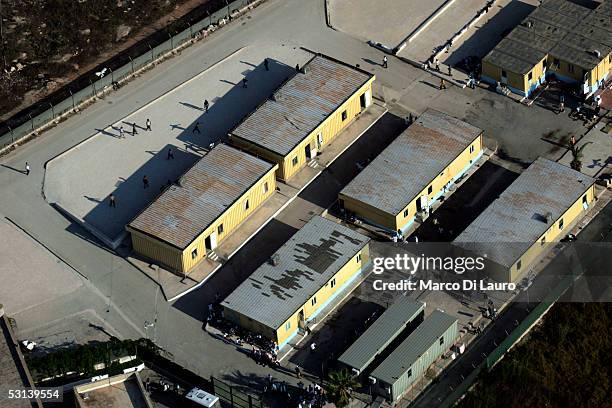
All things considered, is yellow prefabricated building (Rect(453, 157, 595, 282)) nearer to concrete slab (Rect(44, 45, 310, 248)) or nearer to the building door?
the building door

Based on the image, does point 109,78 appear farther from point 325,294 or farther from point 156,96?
point 325,294

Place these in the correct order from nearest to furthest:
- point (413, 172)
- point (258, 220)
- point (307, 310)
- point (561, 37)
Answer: point (307, 310) → point (258, 220) → point (413, 172) → point (561, 37)

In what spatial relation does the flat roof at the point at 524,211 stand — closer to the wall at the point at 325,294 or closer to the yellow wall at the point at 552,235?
the yellow wall at the point at 552,235

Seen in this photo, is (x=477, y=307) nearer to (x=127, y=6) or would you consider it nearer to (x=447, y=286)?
(x=447, y=286)

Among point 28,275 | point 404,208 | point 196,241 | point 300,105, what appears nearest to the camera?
point 196,241

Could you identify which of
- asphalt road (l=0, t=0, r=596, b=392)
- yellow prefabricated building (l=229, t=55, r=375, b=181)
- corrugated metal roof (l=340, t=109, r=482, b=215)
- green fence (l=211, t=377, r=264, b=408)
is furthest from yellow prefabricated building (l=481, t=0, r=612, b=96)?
green fence (l=211, t=377, r=264, b=408)

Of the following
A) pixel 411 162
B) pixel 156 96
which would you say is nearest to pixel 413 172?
pixel 411 162

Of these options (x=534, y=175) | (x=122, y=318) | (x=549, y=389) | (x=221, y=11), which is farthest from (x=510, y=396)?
(x=221, y=11)
